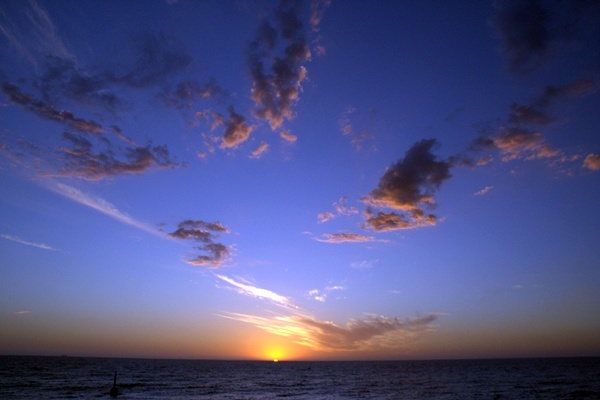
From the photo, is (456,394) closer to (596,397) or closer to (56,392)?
(596,397)

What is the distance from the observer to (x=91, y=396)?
150ft

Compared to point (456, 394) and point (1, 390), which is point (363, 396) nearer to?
point (456, 394)

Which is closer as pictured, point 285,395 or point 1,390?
point 1,390

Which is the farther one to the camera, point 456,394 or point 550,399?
point 456,394

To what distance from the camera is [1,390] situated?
1896 inches

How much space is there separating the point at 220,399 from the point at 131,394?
14400mm

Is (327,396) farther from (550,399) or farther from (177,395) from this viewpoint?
(550,399)

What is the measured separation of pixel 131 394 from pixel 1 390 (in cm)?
1850

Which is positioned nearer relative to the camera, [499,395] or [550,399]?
[550,399]

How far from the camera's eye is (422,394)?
50719 mm

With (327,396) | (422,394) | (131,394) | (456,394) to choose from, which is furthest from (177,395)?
(456,394)

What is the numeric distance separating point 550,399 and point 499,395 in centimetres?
620

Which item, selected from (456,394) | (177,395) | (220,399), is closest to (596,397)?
(456,394)

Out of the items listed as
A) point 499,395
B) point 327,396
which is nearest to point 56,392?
point 327,396
